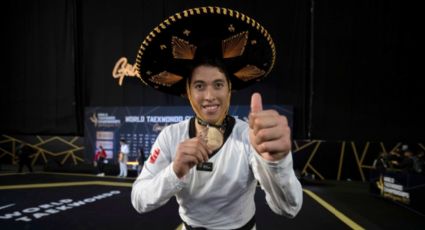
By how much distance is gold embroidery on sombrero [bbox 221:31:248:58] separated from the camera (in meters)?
1.46

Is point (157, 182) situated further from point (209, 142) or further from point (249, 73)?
point (249, 73)

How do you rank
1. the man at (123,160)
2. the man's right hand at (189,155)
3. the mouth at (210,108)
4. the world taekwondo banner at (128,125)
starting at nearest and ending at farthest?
the man's right hand at (189,155) → the mouth at (210,108) → the man at (123,160) → the world taekwondo banner at (128,125)

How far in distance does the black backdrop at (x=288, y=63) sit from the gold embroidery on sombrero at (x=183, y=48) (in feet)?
25.1

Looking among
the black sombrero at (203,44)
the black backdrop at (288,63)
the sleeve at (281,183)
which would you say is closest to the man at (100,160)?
the black backdrop at (288,63)

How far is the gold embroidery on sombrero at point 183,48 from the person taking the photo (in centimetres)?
145

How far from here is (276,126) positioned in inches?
36.6

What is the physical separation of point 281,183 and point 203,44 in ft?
2.70

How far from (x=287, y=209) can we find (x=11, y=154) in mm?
12916

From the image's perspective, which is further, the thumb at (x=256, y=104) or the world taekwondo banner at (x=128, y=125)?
the world taekwondo banner at (x=128, y=125)

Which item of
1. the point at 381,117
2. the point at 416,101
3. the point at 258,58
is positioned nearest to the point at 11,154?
the point at 258,58

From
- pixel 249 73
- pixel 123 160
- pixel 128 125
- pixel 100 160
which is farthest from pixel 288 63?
pixel 249 73

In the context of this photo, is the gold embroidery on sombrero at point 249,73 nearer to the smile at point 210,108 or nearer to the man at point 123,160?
the smile at point 210,108

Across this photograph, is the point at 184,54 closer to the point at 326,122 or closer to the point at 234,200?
the point at 234,200

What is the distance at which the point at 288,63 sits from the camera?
8914 mm
